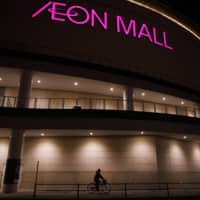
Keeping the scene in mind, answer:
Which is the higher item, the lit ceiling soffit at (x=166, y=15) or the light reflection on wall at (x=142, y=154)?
the lit ceiling soffit at (x=166, y=15)

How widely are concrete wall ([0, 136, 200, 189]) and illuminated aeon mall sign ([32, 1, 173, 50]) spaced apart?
11973 millimetres

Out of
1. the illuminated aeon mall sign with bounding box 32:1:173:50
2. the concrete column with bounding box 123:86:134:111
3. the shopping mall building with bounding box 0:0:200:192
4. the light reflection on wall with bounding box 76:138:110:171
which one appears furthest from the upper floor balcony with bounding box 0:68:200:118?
the illuminated aeon mall sign with bounding box 32:1:173:50

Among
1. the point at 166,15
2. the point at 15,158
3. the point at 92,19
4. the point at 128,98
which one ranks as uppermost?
the point at 166,15

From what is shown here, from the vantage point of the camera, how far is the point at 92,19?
854 inches

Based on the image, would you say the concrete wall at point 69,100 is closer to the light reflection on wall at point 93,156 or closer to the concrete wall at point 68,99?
the concrete wall at point 68,99

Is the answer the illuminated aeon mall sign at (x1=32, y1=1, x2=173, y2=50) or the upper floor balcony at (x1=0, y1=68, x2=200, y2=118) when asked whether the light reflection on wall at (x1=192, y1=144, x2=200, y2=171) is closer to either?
the upper floor balcony at (x1=0, y1=68, x2=200, y2=118)

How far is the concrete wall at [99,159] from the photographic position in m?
17.9

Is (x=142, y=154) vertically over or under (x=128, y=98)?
under

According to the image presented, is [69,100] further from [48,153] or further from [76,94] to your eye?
[48,153]

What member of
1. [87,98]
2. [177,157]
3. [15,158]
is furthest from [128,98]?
[15,158]

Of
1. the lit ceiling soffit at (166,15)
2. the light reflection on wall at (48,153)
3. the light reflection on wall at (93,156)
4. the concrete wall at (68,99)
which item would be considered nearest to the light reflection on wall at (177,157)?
the light reflection on wall at (93,156)

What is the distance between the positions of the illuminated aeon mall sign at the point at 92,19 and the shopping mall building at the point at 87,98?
0.38ft

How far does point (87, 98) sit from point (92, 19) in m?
8.60

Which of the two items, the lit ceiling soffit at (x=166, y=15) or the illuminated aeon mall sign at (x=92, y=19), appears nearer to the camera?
the illuminated aeon mall sign at (x=92, y=19)
